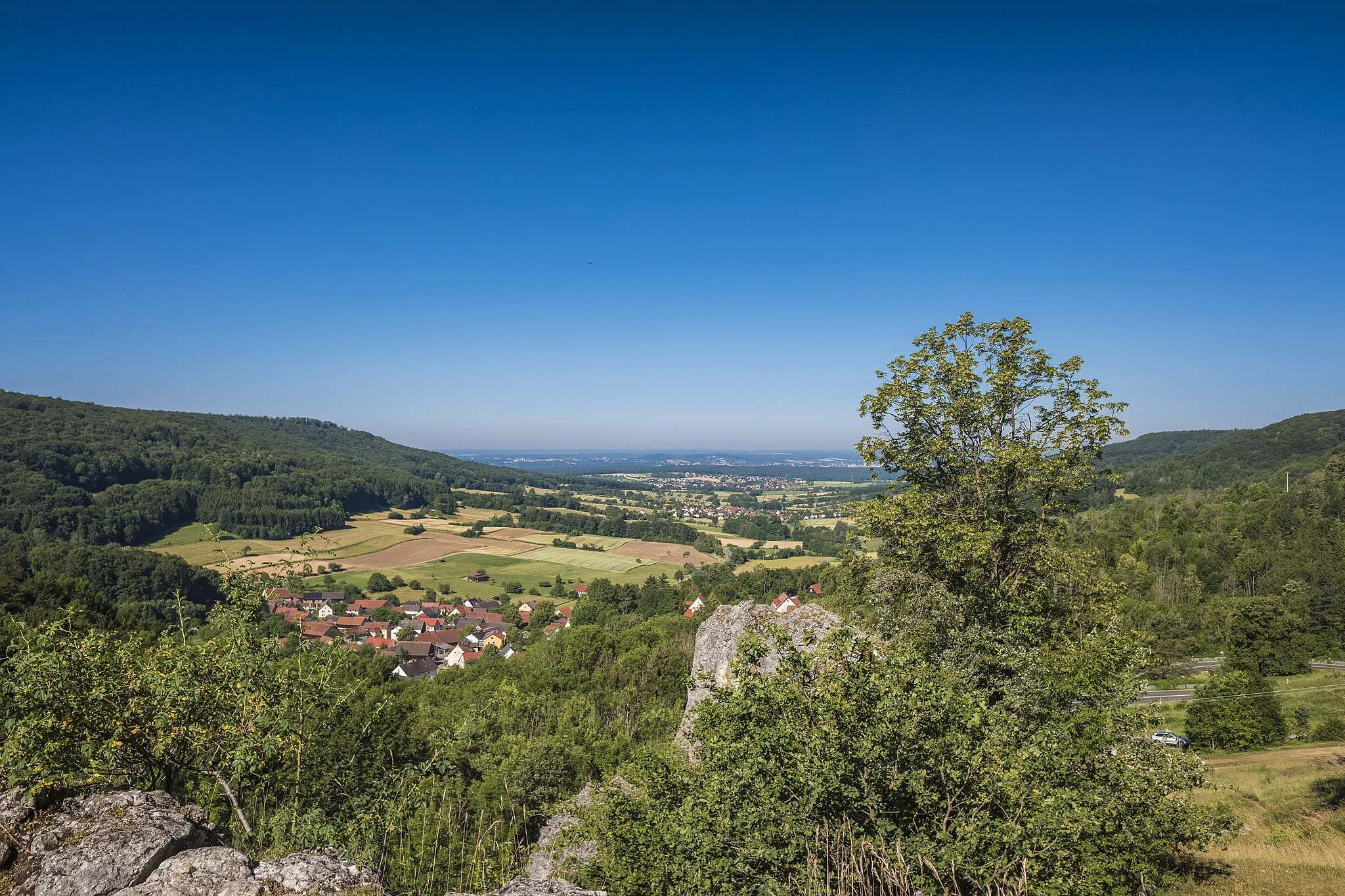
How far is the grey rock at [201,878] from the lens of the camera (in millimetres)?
4703

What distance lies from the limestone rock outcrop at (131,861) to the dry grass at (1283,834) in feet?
41.1

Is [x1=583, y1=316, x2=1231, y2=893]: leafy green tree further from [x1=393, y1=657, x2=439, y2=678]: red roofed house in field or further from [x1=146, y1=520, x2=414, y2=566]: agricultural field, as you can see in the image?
[x1=393, y1=657, x2=439, y2=678]: red roofed house in field

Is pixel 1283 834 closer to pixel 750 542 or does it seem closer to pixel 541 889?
pixel 541 889

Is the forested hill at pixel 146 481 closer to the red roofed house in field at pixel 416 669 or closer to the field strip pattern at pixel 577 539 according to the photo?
the red roofed house in field at pixel 416 669

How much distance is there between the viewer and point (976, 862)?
20.1 ft

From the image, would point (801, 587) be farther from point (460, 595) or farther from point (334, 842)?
point (334, 842)

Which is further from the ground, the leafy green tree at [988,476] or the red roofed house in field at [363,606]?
the leafy green tree at [988,476]

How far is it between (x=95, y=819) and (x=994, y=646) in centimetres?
1289

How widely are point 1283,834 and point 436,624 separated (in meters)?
66.4

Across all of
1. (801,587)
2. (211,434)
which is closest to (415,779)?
(801,587)

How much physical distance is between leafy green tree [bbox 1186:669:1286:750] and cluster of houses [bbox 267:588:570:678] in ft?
148

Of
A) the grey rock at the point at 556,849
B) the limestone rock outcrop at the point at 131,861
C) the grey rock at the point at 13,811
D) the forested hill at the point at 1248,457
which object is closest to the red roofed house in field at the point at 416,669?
the grey rock at the point at 556,849

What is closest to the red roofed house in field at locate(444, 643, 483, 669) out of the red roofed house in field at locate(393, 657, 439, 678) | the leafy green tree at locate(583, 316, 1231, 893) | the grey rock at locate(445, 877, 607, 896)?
the red roofed house in field at locate(393, 657, 439, 678)

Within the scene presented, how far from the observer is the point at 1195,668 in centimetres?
5466
